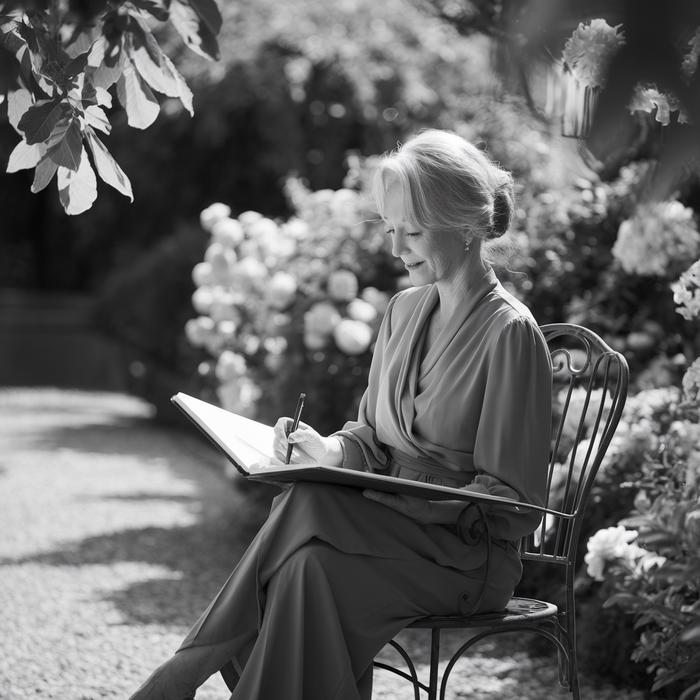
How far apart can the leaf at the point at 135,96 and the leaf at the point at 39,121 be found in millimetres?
133

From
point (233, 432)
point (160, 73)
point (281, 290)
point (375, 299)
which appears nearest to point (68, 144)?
point (160, 73)

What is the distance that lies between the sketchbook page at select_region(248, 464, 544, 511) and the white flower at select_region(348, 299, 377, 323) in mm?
2762

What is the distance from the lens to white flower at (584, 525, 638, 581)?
3281 millimetres

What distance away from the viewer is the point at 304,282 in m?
5.72

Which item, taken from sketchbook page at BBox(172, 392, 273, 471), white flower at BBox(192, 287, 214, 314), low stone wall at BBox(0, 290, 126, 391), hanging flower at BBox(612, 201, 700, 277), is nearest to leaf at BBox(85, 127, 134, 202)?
sketchbook page at BBox(172, 392, 273, 471)

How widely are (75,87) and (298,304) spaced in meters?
3.25

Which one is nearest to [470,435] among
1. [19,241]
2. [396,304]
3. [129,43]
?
[396,304]

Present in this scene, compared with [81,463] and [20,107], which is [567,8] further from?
[81,463]

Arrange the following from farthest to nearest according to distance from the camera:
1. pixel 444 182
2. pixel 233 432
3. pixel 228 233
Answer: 1. pixel 228 233
2. pixel 233 432
3. pixel 444 182

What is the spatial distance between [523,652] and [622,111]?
121 inches

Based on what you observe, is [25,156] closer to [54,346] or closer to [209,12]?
[209,12]

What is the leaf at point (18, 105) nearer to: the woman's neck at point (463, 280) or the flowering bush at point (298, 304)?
the woman's neck at point (463, 280)

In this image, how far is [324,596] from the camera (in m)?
2.38

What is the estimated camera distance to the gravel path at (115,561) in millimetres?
3766
